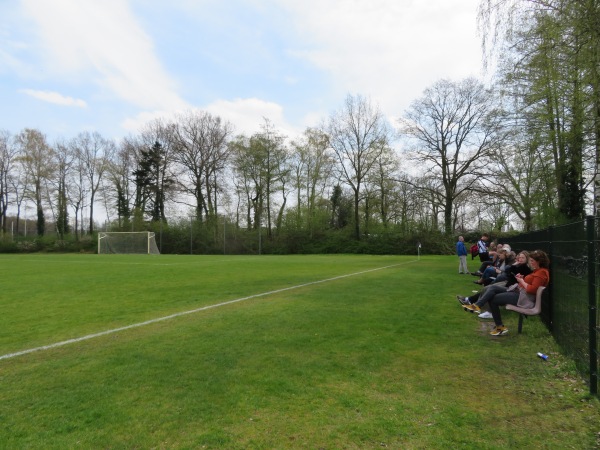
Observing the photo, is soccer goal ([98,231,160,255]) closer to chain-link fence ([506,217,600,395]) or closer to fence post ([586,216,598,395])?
chain-link fence ([506,217,600,395])

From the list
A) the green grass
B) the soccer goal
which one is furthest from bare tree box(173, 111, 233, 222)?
the green grass

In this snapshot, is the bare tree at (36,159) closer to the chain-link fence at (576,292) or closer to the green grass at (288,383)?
the green grass at (288,383)

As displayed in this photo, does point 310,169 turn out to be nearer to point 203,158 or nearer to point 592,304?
point 203,158

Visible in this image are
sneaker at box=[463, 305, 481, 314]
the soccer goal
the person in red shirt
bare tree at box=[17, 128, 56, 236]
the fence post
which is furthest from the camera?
bare tree at box=[17, 128, 56, 236]

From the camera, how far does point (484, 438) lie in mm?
3010

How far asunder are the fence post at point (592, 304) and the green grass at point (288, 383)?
22cm

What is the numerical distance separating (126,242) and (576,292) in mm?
48467

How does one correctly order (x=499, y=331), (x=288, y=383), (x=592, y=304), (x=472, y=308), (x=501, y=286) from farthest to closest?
(x=472, y=308)
(x=501, y=286)
(x=499, y=331)
(x=288, y=383)
(x=592, y=304)

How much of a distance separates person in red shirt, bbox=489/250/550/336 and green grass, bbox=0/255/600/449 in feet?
1.00

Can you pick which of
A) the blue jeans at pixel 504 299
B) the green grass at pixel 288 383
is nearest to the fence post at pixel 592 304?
the green grass at pixel 288 383

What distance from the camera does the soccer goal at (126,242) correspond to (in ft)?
151

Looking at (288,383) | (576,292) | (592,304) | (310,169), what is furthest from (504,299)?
(310,169)

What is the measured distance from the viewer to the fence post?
3.85 m

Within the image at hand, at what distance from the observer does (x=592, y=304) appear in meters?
3.90
